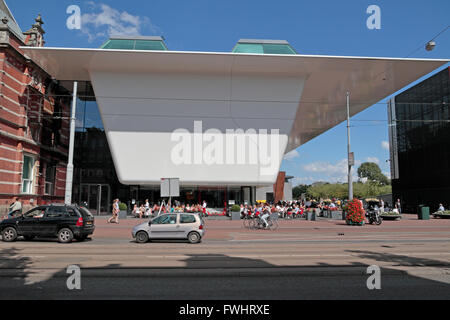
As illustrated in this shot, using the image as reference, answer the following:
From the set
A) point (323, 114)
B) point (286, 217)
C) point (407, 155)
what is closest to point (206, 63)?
point (286, 217)

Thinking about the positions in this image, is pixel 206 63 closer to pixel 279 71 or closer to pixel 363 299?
pixel 279 71

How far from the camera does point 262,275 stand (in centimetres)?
691

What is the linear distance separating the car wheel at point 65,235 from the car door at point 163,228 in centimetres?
317

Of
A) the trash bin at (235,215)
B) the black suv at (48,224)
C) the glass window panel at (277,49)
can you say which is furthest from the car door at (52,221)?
the glass window panel at (277,49)

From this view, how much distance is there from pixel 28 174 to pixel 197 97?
1518 centimetres

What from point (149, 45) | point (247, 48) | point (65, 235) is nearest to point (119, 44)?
point (149, 45)

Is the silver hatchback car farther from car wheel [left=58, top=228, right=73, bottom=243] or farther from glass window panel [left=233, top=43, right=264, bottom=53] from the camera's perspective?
glass window panel [left=233, top=43, right=264, bottom=53]

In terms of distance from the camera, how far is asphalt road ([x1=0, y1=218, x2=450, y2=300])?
5.43 m

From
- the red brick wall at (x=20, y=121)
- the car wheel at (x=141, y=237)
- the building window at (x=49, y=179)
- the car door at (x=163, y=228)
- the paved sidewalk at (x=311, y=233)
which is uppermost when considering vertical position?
the red brick wall at (x=20, y=121)

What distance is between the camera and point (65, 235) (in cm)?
1285

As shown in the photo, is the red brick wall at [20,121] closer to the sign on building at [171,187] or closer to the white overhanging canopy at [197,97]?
the white overhanging canopy at [197,97]

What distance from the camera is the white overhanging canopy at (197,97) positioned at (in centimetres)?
2633

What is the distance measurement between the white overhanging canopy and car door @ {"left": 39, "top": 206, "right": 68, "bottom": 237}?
15.1 meters

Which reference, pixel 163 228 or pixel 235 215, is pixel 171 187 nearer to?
pixel 163 228
